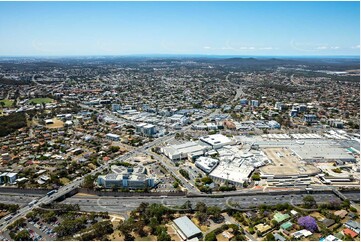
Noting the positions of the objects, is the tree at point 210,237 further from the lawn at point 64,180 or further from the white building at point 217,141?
the white building at point 217,141

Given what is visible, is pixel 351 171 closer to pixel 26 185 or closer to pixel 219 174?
pixel 219 174

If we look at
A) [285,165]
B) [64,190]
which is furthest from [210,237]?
[285,165]

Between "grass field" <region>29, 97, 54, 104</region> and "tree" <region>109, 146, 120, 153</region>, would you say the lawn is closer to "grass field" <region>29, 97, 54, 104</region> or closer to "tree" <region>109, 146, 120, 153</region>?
"tree" <region>109, 146, 120, 153</region>

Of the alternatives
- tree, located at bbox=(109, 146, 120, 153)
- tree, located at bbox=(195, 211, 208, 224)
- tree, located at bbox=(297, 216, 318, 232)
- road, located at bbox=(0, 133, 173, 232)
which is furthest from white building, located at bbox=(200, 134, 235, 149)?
tree, located at bbox=(297, 216, 318, 232)

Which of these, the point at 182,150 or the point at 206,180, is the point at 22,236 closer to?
the point at 206,180

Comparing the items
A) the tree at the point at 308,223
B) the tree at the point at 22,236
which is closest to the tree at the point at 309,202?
the tree at the point at 308,223

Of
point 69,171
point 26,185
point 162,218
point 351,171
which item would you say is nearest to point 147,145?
point 69,171
